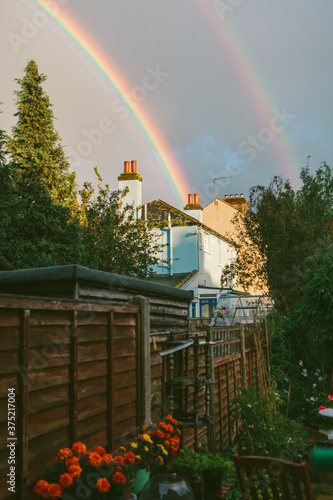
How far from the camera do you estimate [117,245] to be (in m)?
18.5

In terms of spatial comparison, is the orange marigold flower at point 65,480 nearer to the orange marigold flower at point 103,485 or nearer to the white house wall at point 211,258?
the orange marigold flower at point 103,485

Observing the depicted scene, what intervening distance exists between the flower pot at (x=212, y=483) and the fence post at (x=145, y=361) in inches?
33.5

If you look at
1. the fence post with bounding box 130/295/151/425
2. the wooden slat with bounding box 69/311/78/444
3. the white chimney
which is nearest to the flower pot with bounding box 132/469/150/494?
the fence post with bounding box 130/295/151/425

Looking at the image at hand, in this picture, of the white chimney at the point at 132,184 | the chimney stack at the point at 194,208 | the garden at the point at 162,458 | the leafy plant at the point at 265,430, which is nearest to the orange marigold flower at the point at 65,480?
the garden at the point at 162,458

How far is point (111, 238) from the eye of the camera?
18203mm

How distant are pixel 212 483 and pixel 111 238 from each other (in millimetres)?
14126

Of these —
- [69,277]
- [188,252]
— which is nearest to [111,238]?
[188,252]

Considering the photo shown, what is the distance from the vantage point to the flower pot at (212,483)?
463 centimetres

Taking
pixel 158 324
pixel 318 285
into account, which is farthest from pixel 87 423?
pixel 318 285

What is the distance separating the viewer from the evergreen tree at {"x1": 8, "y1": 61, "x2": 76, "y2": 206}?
67.2ft

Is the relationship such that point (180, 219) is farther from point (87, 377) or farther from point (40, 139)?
point (87, 377)

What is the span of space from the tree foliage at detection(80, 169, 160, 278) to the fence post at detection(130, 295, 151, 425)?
13.1 meters

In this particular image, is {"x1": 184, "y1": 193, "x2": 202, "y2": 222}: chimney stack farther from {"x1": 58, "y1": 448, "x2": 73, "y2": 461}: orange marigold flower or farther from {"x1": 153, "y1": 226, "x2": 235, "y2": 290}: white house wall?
{"x1": 58, "y1": 448, "x2": 73, "y2": 461}: orange marigold flower

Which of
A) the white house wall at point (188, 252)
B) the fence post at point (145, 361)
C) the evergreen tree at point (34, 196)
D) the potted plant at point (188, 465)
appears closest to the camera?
the fence post at point (145, 361)
